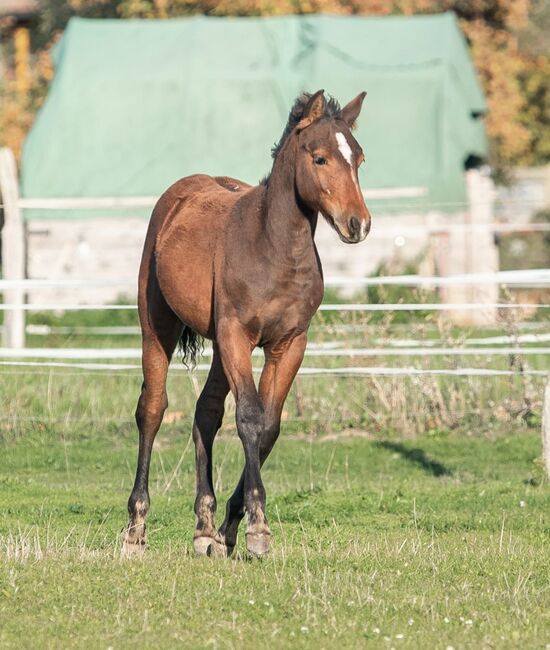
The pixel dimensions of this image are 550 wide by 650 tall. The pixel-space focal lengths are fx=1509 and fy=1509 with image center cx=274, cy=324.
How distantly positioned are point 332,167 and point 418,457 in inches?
232

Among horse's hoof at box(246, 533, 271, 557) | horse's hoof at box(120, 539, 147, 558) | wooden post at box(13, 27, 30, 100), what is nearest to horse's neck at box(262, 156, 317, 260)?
horse's hoof at box(246, 533, 271, 557)

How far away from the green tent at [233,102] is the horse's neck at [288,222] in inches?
734

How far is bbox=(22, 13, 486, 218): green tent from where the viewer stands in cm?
2678

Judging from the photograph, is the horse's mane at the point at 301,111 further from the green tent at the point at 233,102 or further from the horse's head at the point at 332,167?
the green tent at the point at 233,102

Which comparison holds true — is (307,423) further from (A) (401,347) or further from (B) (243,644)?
(B) (243,644)

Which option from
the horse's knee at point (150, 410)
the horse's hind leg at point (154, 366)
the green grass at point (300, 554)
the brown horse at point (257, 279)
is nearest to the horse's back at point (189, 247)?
the brown horse at point (257, 279)

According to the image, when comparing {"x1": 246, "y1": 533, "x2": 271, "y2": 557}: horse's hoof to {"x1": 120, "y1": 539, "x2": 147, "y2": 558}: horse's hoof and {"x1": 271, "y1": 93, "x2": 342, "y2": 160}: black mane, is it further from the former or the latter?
{"x1": 271, "y1": 93, "x2": 342, "y2": 160}: black mane

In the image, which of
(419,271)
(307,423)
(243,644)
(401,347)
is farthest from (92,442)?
(419,271)

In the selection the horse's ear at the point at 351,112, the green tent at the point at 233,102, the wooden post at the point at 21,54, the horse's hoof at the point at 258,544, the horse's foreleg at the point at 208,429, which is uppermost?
the wooden post at the point at 21,54

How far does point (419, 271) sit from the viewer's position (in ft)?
76.3

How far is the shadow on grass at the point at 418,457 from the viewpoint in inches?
489

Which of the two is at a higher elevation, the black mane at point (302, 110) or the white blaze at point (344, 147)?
the black mane at point (302, 110)

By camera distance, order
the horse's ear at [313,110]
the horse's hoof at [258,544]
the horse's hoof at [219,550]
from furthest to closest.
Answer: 1. the horse's hoof at [219,550]
2. the horse's ear at [313,110]
3. the horse's hoof at [258,544]

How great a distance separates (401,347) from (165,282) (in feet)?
24.2
